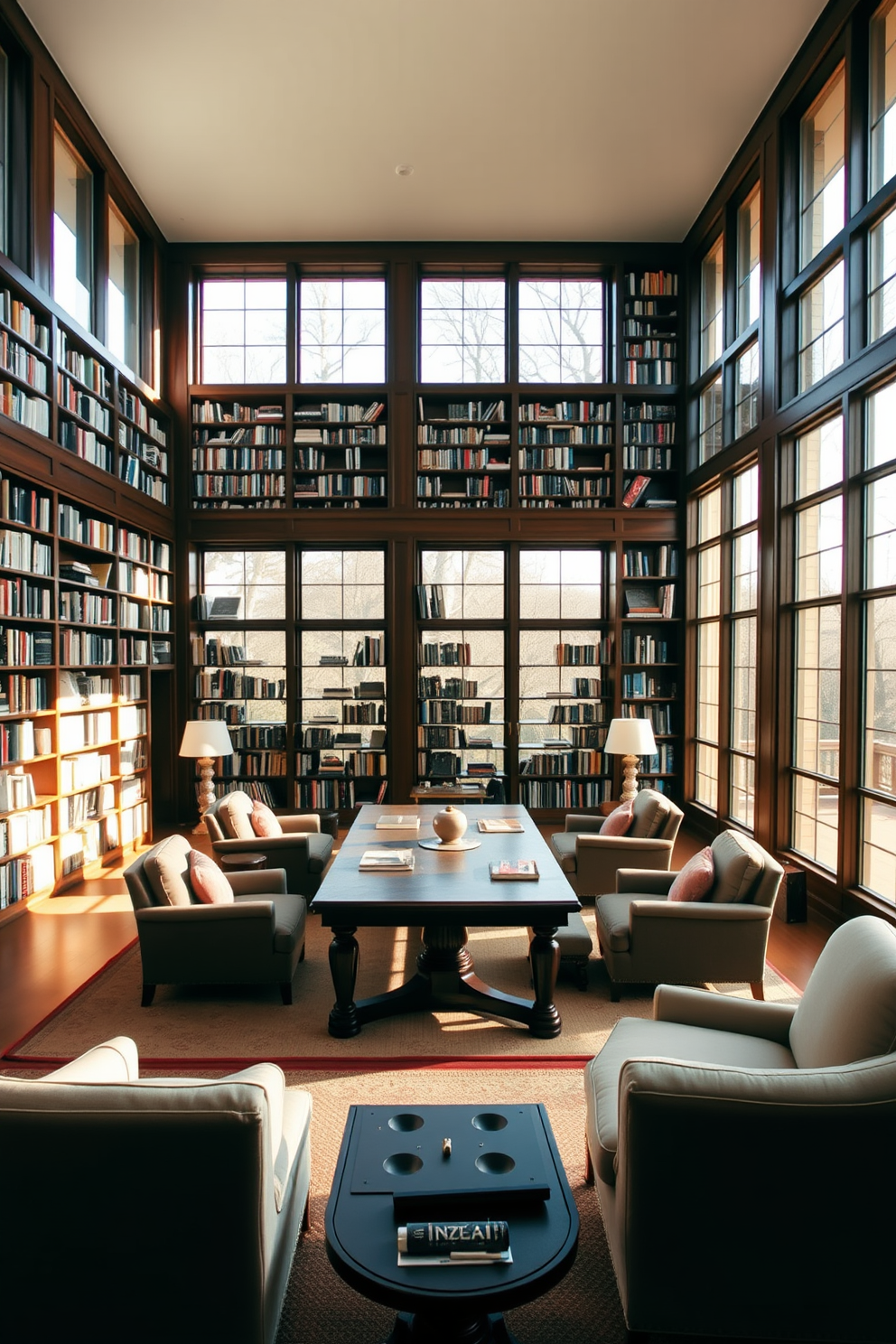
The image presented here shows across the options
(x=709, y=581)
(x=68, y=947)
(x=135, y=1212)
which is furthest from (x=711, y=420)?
(x=135, y=1212)

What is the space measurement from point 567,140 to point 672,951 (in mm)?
5957

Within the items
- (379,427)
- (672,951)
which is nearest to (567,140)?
(379,427)

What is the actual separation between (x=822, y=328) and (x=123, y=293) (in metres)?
5.62

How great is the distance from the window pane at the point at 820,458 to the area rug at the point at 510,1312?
3.92 meters

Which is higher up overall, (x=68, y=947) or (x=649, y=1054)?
(x=649, y=1054)

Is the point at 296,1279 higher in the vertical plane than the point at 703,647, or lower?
lower

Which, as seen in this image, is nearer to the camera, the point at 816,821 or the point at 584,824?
the point at 816,821

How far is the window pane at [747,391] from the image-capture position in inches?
251

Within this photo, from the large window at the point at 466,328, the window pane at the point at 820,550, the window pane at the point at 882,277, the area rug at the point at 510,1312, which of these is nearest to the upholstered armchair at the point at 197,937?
the area rug at the point at 510,1312

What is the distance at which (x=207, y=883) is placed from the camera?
3959 millimetres

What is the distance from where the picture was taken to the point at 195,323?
8062mm

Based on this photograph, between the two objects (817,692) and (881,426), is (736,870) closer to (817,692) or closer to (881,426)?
(817,692)

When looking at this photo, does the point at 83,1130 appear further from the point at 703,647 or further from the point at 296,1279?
the point at 703,647

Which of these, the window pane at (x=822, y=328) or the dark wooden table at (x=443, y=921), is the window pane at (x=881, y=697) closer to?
the window pane at (x=822, y=328)
